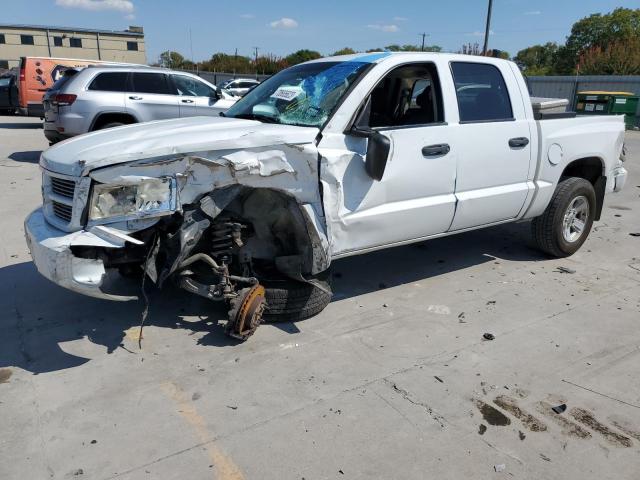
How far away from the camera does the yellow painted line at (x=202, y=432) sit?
257 centimetres

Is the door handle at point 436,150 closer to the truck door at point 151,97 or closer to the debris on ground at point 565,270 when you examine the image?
the debris on ground at point 565,270

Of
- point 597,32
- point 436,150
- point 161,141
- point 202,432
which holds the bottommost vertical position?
point 202,432

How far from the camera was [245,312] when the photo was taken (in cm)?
361

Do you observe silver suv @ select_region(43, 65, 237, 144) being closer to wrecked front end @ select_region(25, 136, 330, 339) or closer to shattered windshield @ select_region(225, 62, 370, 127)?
shattered windshield @ select_region(225, 62, 370, 127)

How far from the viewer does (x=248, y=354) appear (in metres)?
3.66

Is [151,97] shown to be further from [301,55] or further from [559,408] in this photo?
[301,55]

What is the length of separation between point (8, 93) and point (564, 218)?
21.7 metres

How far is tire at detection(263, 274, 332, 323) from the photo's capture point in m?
3.95

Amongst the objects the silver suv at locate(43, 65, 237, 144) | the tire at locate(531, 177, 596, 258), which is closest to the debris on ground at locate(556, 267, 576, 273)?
the tire at locate(531, 177, 596, 258)

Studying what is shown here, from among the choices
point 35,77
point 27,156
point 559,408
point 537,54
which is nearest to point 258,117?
point 559,408

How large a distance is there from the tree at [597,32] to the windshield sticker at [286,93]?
65.8 m

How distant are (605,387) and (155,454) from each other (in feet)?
8.84

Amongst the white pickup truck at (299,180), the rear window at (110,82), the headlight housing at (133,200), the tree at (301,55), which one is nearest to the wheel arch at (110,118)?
the rear window at (110,82)

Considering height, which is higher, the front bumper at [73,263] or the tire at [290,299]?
the front bumper at [73,263]
